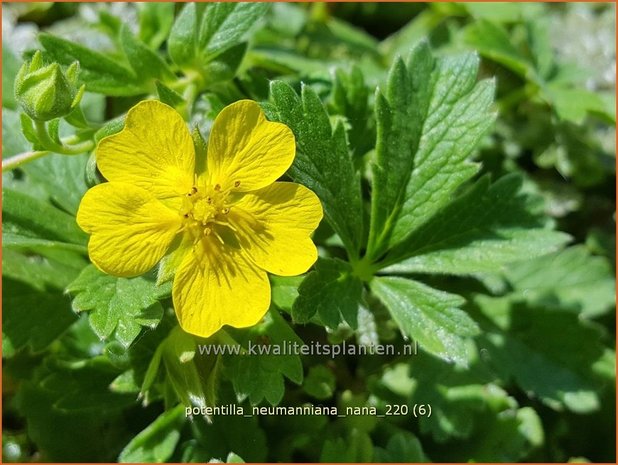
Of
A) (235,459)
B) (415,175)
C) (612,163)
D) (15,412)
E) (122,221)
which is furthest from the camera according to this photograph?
(612,163)

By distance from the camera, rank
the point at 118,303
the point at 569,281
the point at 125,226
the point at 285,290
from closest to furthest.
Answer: the point at 125,226
the point at 118,303
the point at 285,290
the point at 569,281

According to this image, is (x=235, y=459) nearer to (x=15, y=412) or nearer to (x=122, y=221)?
(x=122, y=221)

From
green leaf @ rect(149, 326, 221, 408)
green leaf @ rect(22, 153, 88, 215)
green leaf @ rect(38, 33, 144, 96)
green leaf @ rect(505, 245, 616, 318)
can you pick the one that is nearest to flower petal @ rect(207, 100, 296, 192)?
green leaf @ rect(149, 326, 221, 408)

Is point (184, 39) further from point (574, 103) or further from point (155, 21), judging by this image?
point (574, 103)

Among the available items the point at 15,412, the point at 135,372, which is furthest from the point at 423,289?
the point at 15,412

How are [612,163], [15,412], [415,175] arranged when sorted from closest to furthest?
[415,175], [15,412], [612,163]

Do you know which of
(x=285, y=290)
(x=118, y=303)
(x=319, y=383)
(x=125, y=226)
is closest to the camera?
(x=125, y=226)

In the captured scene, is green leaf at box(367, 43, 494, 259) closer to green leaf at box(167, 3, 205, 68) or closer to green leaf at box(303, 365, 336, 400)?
green leaf at box(303, 365, 336, 400)

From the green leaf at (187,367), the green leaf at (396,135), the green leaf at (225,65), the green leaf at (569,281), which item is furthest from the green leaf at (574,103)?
the green leaf at (187,367)

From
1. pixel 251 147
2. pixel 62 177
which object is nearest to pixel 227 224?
pixel 251 147
